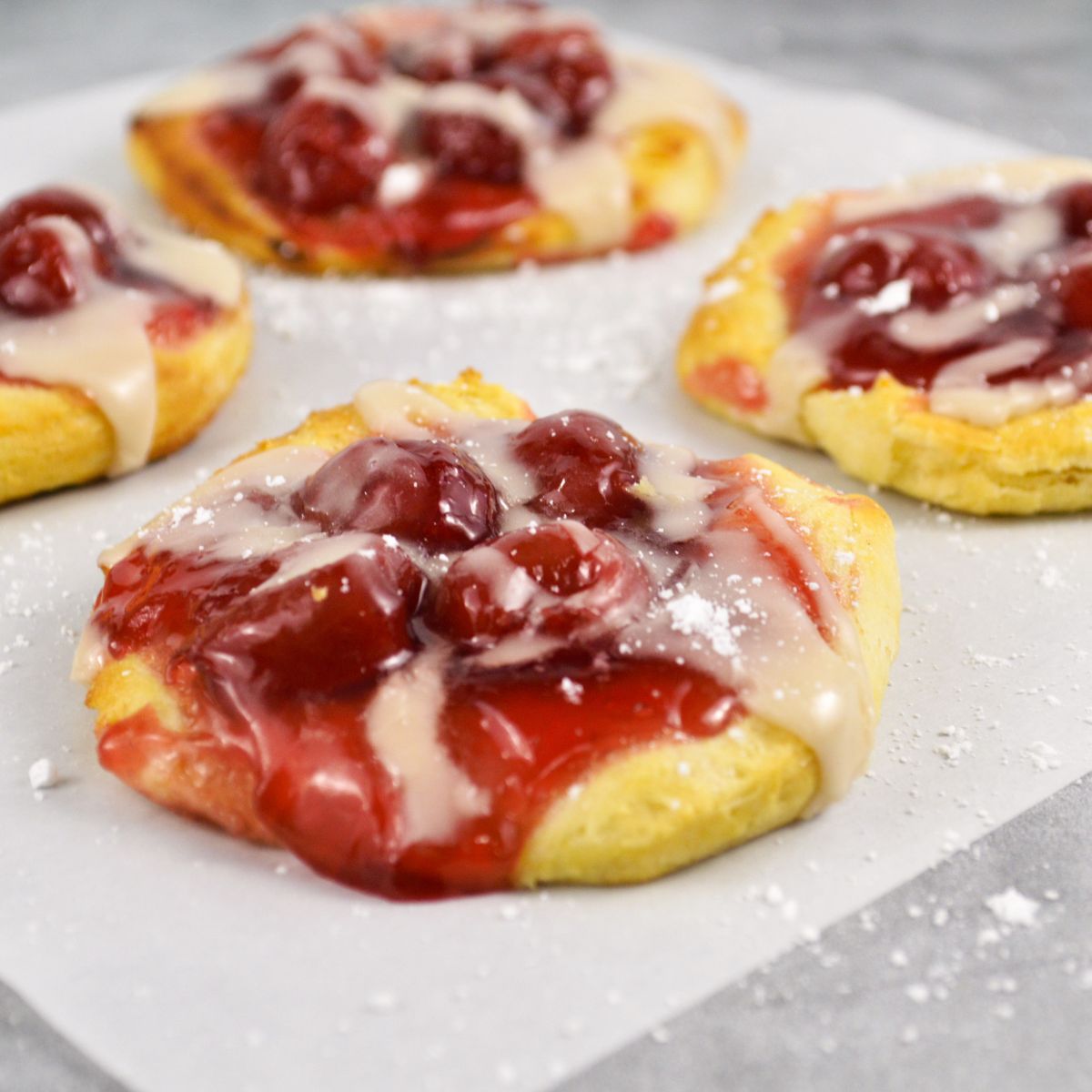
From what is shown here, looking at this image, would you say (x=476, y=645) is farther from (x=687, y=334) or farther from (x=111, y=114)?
(x=111, y=114)

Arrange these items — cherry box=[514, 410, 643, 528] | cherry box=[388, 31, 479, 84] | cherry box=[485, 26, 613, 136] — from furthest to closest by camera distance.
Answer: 1. cherry box=[388, 31, 479, 84]
2. cherry box=[485, 26, 613, 136]
3. cherry box=[514, 410, 643, 528]

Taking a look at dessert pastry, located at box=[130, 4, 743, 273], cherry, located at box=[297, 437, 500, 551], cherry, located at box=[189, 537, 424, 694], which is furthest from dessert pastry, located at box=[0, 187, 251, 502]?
cherry, located at box=[189, 537, 424, 694]

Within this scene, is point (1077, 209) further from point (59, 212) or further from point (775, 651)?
point (59, 212)

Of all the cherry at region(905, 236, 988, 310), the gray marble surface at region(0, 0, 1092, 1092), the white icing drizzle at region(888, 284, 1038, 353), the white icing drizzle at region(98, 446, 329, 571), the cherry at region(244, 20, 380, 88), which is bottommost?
the gray marble surface at region(0, 0, 1092, 1092)

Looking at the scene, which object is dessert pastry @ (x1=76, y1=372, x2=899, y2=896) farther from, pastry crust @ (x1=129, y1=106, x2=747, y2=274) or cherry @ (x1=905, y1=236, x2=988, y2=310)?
pastry crust @ (x1=129, y1=106, x2=747, y2=274)

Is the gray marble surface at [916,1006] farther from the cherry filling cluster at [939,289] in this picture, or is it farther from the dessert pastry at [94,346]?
the dessert pastry at [94,346]
